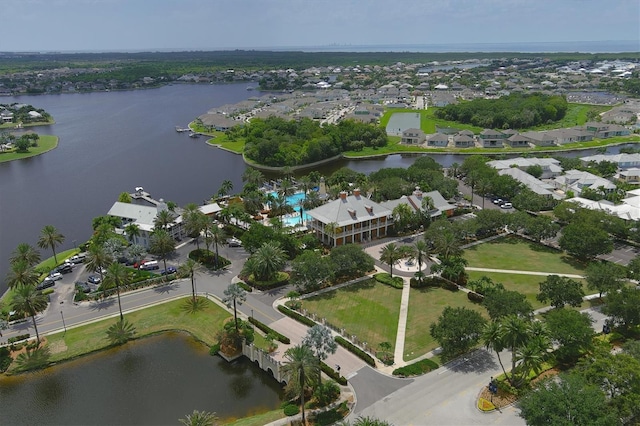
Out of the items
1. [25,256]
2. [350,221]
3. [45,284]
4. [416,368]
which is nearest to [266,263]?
[350,221]

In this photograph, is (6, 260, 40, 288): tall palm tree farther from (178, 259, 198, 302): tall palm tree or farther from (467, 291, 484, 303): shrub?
(467, 291, 484, 303): shrub

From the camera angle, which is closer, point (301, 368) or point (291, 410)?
point (301, 368)

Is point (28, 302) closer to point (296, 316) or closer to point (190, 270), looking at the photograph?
point (190, 270)

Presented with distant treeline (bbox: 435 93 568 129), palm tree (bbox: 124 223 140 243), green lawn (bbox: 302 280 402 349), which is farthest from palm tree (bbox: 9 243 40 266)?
distant treeline (bbox: 435 93 568 129)

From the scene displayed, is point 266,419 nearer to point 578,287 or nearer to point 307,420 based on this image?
point 307,420

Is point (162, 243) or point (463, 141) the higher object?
point (162, 243)
